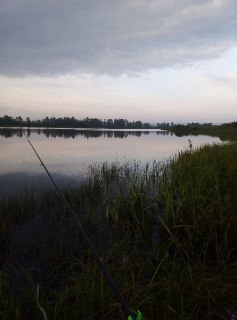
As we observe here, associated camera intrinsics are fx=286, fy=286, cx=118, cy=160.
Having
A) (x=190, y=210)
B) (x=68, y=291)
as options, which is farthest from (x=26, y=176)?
(x=68, y=291)

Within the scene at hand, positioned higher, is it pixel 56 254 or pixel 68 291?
pixel 68 291

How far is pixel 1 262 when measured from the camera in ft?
15.7

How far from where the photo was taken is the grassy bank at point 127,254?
2.97 meters

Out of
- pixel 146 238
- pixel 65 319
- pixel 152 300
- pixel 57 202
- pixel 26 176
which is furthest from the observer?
pixel 26 176

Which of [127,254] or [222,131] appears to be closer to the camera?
[127,254]

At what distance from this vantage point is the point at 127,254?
4594 mm

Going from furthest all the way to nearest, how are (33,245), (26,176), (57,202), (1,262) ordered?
(26,176)
(57,202)
(33,245)
(1,262)

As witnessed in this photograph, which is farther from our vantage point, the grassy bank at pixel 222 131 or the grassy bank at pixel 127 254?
the grassy bank at pixel 222 131

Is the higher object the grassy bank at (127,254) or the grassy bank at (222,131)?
the grassy bank at (222,131)

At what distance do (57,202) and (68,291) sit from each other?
516 cm

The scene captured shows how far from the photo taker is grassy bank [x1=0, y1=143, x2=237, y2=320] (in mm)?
2968

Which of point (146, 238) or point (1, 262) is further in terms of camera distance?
point (146, 238)

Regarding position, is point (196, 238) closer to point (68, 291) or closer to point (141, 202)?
point (141, 202)

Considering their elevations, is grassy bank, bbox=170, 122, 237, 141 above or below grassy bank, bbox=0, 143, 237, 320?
above
